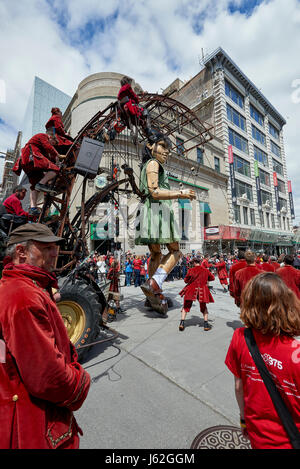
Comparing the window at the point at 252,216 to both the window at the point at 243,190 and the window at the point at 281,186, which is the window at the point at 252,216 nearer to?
the window at the point at 243,190

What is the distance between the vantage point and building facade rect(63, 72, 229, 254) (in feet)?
50.4

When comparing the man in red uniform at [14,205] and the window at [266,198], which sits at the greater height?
the window at [266,198]

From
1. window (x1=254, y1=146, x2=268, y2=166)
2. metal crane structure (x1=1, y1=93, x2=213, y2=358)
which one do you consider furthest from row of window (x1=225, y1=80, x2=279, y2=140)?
metal crane structure (x1=1, y1=93, x2=213, y2=358)

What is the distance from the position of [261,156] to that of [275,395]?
126 ft

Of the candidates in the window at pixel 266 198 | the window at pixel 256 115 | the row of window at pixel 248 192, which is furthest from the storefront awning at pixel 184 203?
the window at pixel 256 115

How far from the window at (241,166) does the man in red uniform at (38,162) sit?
27933 millimetres

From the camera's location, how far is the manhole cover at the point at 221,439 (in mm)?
1679

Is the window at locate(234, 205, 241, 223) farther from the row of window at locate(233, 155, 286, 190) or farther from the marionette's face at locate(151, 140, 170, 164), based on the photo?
the marionette's face at locate(151, 140, 170, 164)

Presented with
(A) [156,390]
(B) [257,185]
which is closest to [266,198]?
(B) [257,185]

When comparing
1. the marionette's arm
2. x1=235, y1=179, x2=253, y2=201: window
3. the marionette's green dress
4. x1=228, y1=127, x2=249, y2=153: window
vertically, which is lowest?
the marionette's green dress

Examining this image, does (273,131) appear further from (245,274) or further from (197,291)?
(197,291)

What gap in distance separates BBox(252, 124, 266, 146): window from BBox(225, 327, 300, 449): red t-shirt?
36598 mm

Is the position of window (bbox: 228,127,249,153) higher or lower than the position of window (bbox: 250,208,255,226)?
higher
